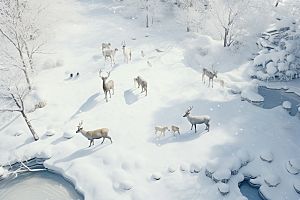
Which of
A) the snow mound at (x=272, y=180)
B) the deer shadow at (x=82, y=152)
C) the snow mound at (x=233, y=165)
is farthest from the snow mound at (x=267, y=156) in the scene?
the deer shadow at (x=82, y=152)

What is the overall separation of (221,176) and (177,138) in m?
3.08

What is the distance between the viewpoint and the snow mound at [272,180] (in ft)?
27.6

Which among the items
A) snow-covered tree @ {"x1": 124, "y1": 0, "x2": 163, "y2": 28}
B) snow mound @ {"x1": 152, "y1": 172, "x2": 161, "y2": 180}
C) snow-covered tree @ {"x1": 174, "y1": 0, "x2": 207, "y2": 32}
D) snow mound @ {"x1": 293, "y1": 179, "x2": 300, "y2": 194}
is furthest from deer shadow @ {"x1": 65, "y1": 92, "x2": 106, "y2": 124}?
snow-covered tree @ {"x1": 174, "y1": 0, "x2": 207, "y2": 32}

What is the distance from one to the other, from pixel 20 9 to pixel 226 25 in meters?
18.5

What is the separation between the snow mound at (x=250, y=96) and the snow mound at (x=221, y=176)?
265 inches

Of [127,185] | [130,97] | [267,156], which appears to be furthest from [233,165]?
[130,97]

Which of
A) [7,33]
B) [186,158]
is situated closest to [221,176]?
[186,158]

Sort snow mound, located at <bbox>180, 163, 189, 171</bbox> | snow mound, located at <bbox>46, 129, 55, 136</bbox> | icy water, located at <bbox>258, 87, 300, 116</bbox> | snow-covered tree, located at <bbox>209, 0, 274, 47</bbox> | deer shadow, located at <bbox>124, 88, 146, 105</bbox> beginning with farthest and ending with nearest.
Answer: snow-covered tree, located at <bbox>209, 0, 274, 47</bbox> < deer shadow, located at <bbox>124, 88, 146, 105</bbox> < icy water, located at <bbox>258, 87, 300, 116</bbox> < snow mound, located at <bbox>46, 129, 55, 136</bbox> < snow mound, located at <bbox>180, 163, 189, 171</bbox>

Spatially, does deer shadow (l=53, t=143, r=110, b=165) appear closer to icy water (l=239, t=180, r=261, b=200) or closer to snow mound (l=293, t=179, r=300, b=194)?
icy water (l=239, t=180, r=261, b=200)

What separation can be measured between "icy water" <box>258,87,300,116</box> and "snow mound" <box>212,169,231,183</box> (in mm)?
7320

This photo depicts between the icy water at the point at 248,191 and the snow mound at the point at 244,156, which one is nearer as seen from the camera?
the icy water at the point at 248,191

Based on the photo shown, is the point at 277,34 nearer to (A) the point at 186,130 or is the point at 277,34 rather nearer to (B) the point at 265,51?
(B) the point at 265,51

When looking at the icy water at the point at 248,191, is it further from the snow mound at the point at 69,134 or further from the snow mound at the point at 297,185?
the snow mound at the point at 69,134

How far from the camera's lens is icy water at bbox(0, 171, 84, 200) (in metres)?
8.71
